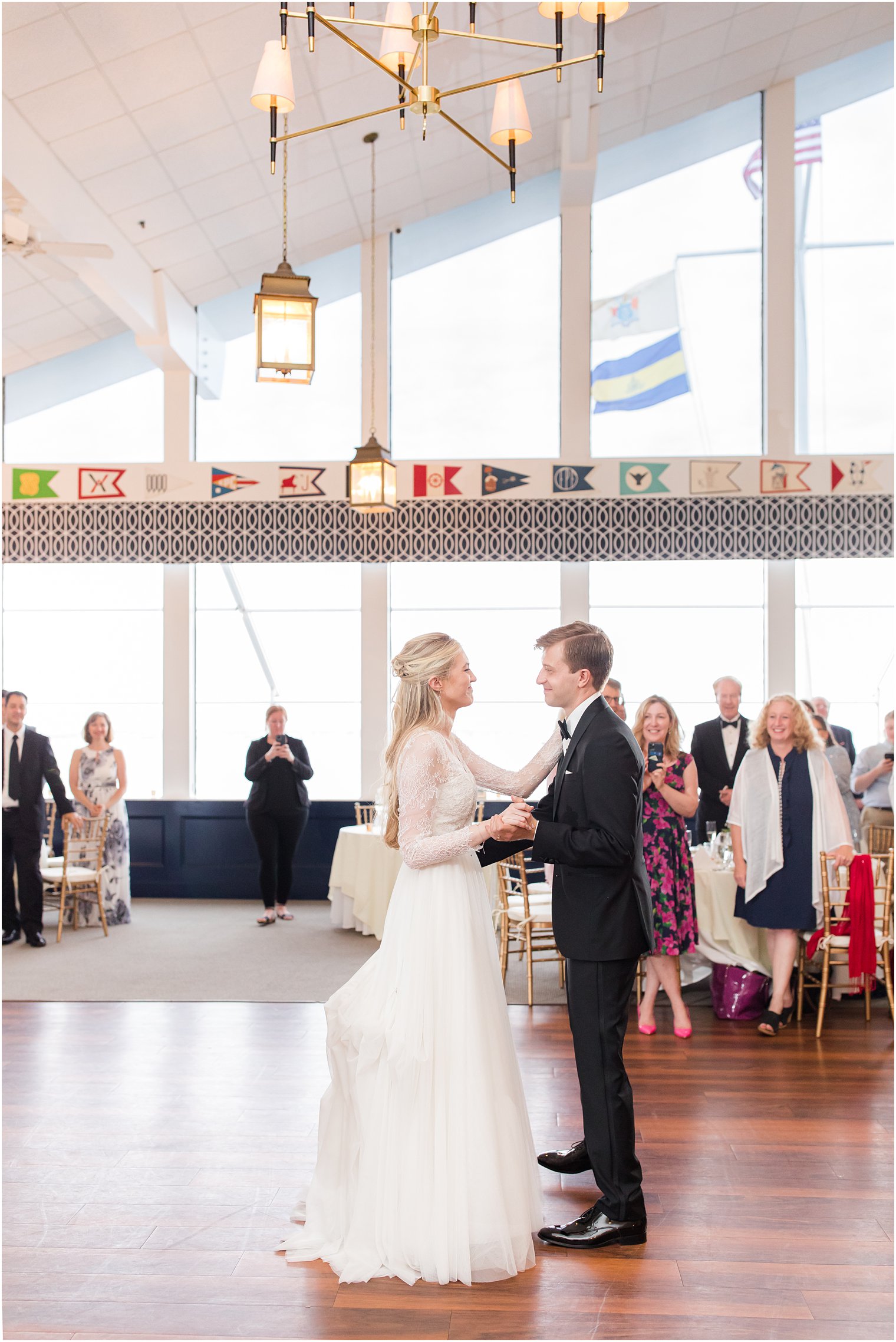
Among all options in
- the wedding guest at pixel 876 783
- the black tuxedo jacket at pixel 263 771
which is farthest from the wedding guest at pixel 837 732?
the black tuxedo jacket at pixel 263 771

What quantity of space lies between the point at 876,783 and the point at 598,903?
5269 millimetres

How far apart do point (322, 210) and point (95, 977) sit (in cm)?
614

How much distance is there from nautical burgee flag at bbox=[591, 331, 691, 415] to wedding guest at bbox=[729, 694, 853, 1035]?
4576mm

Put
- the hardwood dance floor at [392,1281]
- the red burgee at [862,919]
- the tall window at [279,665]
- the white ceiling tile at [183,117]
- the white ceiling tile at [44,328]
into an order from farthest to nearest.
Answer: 1. the tall window at [279,665]
2. the white ceiling tile at [44,328]
3. the white ceiling tile at [183,117]
4. the red burgee at [862,919]
5. the hardwood dance floor at [392,1281]

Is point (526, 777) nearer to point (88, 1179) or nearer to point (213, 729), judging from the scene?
point (88, 1179)

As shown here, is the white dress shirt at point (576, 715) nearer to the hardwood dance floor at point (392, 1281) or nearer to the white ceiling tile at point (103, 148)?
the hardwood dance floor at point (392, 1281)

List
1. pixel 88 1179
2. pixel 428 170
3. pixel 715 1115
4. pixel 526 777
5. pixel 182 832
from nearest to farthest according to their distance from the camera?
pixel 526 777 → pixel 88 1179 → pixel 715 1115 → pixel 428 170 → pixel 182 832

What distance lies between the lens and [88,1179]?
11.6 feet

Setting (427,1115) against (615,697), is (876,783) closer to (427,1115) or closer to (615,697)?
(615,697)

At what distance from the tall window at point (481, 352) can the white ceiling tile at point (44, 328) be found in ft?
9.08

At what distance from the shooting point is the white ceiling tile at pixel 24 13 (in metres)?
5.16

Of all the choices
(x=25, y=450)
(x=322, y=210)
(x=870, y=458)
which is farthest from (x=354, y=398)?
(x=870, y=458)

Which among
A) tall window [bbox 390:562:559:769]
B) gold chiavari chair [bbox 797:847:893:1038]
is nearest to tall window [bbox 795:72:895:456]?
tall window [bbox 390:562:559:769]

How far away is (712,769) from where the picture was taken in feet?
24.3
